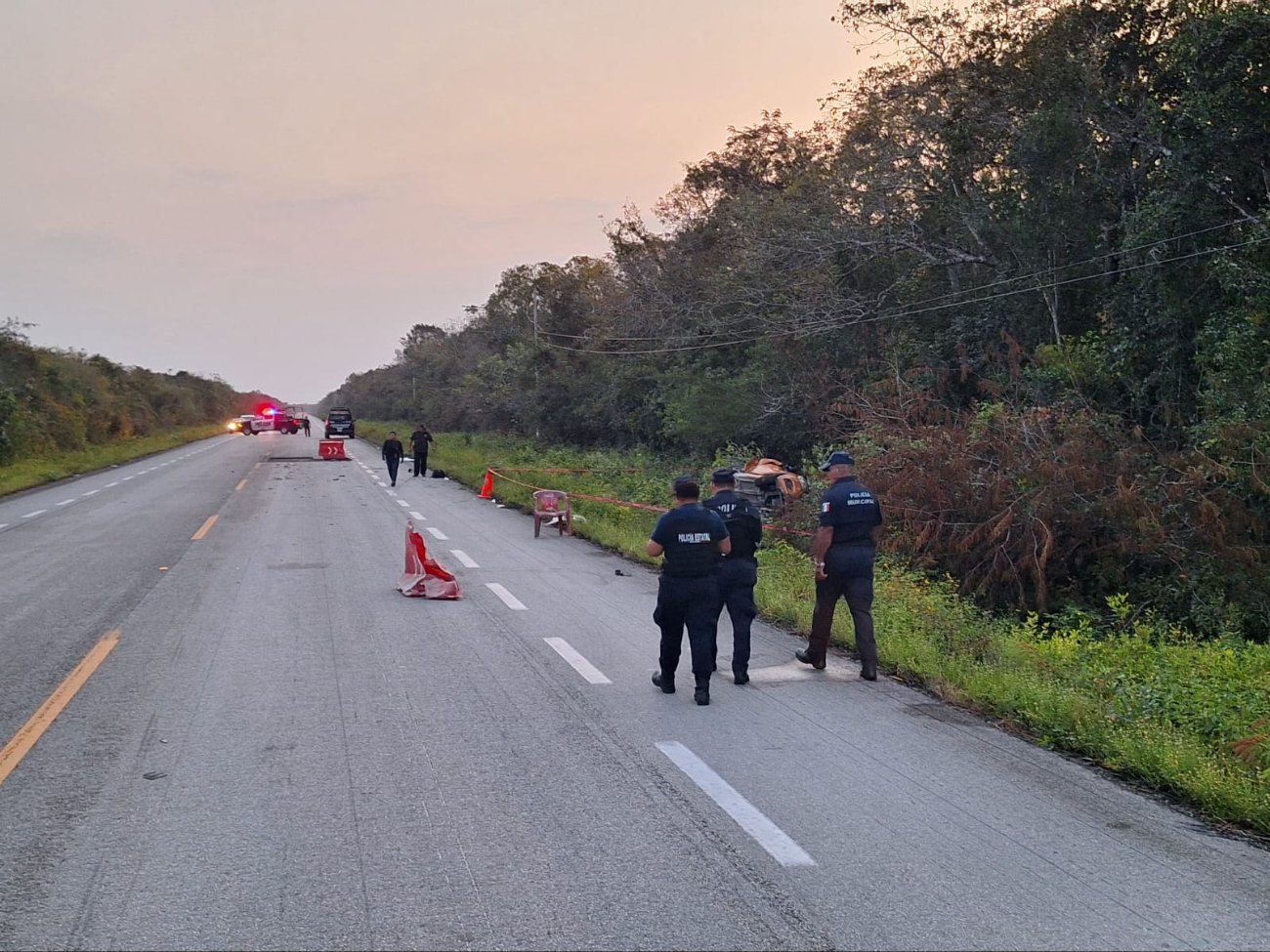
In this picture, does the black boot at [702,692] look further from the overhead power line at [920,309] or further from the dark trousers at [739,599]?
the overhead power line at [920,309]

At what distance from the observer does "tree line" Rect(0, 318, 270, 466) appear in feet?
140

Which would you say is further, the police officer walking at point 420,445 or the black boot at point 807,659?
the police officer walking at point 420,445

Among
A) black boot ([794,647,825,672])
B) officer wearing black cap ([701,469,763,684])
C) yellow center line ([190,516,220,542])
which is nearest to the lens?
officer wearing black cap ([701,469,763,684])

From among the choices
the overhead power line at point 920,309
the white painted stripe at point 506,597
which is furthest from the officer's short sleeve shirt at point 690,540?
the overhead power line at point 920,309

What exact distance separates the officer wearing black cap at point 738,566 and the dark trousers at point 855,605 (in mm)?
662

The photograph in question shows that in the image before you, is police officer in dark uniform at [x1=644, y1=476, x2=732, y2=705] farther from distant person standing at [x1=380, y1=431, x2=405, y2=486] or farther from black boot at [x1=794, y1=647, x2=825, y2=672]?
distant person standing at [x1=380, y1=431, x2=405, y2=486]

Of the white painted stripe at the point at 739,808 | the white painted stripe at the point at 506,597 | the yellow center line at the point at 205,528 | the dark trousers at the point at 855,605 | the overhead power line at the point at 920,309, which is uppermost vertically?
the overhead power line at the point at 920,309

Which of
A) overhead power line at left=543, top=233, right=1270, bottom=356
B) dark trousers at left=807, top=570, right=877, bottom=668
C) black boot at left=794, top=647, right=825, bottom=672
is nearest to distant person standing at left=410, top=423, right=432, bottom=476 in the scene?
overhead power line at left=543, top=233, right=1270, bottom=356

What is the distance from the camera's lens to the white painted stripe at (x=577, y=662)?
8102mm

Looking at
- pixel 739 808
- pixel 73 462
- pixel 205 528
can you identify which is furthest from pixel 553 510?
pixel 73 462

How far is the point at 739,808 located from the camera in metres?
5.21

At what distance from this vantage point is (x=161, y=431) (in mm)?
85188

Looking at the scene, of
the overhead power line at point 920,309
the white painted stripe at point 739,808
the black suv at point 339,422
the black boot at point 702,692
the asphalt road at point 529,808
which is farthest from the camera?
the black suv at point 339,422

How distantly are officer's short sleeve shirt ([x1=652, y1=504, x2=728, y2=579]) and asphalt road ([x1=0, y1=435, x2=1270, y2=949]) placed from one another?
0.97 meters
